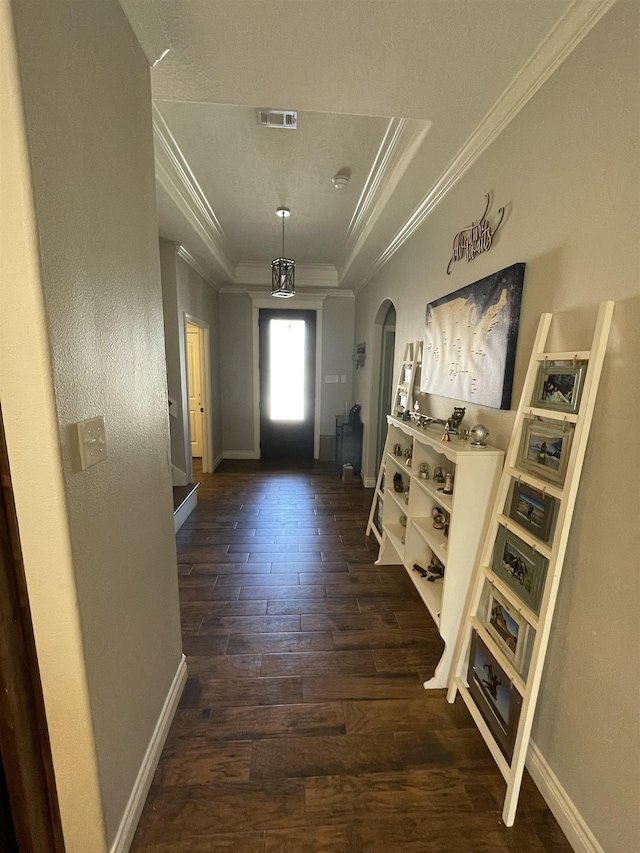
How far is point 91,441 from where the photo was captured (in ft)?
2.88

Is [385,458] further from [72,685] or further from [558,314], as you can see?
[72,685]

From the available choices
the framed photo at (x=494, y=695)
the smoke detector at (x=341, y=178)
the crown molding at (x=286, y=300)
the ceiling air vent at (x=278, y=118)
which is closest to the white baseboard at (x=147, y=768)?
the framed photo at (x=494, y=695)

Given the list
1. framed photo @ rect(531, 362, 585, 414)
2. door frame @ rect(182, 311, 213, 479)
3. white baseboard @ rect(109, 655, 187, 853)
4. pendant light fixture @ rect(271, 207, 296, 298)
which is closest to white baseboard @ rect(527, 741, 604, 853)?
framed photo @ rect(531, 362, 585, 414)

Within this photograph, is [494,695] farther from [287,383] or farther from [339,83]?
[287,383]

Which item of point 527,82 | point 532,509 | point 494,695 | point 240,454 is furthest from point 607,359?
point 240,454

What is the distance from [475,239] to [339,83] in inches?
35.6

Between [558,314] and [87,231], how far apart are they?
1.48m

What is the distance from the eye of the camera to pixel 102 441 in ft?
3.05

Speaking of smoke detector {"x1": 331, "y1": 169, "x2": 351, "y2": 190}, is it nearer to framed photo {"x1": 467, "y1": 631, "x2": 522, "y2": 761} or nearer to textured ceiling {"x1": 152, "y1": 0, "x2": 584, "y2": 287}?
textured ceiling {"x1": 152, "y1": 0, "x2": 584, "y2": 287}

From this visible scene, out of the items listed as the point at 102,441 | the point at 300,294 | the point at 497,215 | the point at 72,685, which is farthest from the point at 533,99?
the point at 300,294

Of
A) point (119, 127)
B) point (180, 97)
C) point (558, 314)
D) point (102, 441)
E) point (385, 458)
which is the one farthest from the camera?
point (385, 458)

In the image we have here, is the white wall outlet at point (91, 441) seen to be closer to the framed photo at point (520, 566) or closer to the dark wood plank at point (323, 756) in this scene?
the dark wood plank at point (323, 756)

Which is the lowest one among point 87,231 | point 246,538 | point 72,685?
point 246,538

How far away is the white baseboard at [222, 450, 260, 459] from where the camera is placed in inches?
216
